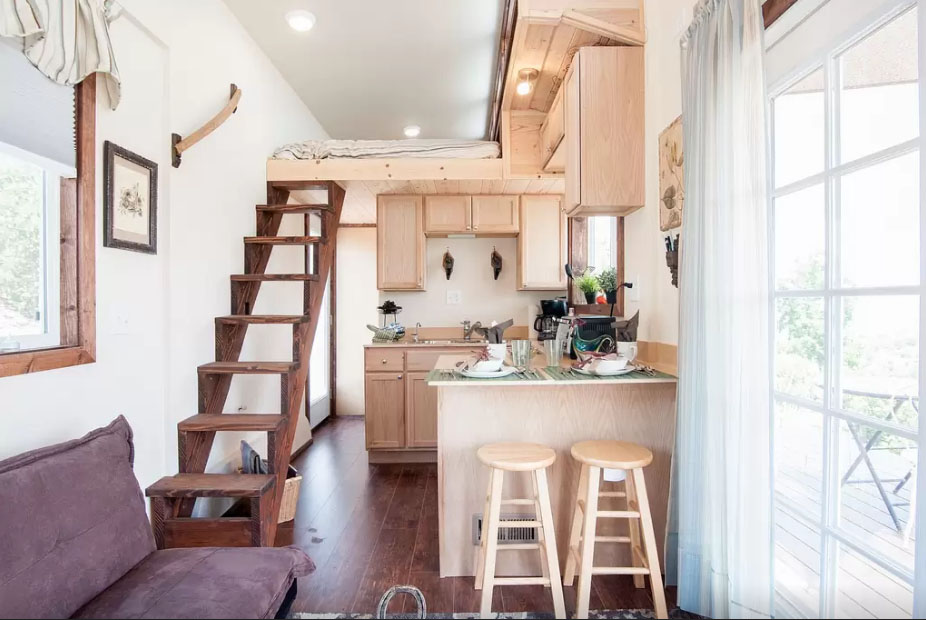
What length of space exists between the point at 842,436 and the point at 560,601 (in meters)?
1.03

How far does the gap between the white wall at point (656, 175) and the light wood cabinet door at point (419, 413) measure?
1.84 metres

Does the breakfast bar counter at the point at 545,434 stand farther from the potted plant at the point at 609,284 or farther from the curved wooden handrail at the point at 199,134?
the curved wooden handrail at the point at 199,134

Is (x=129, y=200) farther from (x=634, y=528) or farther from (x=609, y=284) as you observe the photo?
(x=609, y=284)

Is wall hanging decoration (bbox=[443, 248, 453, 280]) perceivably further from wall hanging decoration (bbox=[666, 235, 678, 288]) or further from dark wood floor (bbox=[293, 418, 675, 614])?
wall hanging decoration (bbox=[666, 235, 678, 288])

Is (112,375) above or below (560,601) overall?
above

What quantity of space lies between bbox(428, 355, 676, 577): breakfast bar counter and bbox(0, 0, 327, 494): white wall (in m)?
1.23

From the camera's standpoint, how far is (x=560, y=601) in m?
1.60

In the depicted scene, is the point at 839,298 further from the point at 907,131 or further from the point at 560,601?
the point at 560,601

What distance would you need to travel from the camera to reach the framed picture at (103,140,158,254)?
1.74 meters

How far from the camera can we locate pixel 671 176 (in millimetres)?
2025

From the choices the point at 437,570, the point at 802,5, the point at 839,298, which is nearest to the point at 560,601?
the point at 437,570

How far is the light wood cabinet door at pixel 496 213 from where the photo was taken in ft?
12.9

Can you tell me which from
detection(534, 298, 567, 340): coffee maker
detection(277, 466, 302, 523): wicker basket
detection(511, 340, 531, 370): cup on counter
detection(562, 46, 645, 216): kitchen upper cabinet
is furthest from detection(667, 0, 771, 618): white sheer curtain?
detection(534, 298, 567, 340): coffee maker

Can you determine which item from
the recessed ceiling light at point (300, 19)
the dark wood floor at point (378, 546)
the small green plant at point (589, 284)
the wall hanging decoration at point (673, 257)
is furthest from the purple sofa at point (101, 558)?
the small green plant at point (589, 284)
